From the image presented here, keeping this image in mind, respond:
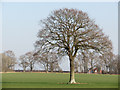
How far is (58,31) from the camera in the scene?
137 feet

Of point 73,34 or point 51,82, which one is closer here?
point 73,34

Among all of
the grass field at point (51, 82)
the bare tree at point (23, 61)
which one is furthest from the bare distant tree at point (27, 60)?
the grass field at point (51, 82)

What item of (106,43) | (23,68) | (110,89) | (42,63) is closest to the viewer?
(110,89)

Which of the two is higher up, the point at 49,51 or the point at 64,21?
the point at 64,21

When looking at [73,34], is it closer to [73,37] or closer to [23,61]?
[73,37]

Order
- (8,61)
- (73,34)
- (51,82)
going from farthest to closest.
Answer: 1. (8,61)
2. (51,82)
3. (73,34)

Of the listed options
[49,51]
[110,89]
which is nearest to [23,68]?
[49,51]

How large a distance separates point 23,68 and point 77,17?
8600 cm

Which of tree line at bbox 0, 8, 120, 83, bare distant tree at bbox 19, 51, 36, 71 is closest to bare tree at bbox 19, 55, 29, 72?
bare distant tree at bbox 19, 51, 36, 71

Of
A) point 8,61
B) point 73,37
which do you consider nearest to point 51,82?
point 73,37

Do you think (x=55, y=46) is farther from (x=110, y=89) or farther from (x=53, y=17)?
(x=110, y=89)

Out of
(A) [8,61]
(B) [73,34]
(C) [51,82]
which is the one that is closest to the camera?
(B) [73,34]

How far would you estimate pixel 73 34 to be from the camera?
41438 mm

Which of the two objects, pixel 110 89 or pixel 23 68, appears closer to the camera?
pixel 110 89
